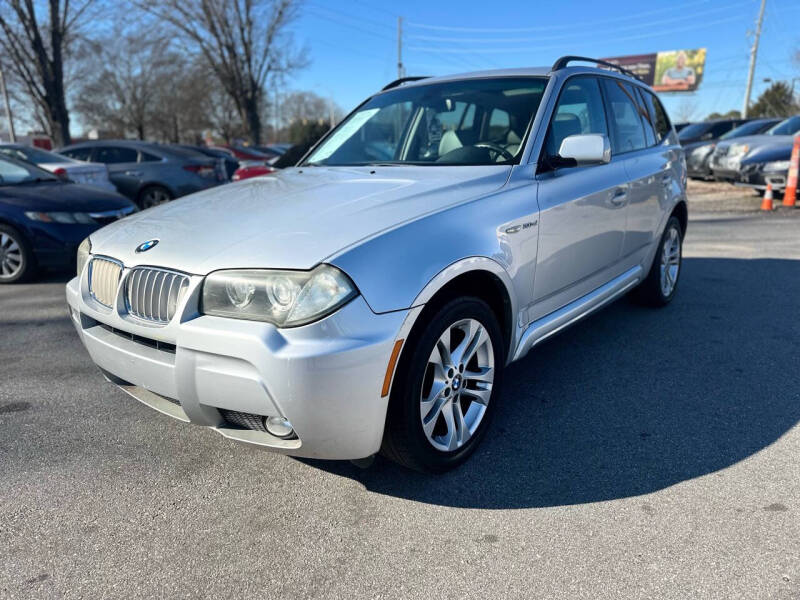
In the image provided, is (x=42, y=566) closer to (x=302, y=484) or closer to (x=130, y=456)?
(x=130, y=456)

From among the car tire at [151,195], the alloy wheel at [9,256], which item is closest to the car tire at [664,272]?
the alloy wheel at [9,256]

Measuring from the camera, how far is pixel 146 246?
2.49 meters

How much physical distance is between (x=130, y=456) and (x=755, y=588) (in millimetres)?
2580

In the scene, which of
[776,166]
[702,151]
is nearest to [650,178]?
[776,166]

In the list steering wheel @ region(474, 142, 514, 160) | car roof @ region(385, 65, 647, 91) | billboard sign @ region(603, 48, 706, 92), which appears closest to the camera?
steering wheel @ region(474, 142, 514, 160)

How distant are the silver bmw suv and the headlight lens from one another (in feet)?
30.7

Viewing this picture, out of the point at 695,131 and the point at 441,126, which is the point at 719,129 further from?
the point at 441,126

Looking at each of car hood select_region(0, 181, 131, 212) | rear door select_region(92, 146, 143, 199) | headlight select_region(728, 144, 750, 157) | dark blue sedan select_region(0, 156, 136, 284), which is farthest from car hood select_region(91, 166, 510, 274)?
headlight select_region(728, 144, 750, 157)

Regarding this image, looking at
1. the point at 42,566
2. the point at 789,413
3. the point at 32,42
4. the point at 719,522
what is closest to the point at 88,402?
the point at 42,566

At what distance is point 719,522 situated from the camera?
226 cm

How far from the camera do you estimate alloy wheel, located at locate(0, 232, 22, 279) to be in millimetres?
6129

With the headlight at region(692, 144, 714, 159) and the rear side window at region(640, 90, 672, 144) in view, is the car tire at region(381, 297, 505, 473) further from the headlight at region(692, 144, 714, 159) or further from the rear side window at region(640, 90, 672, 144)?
the headlight at region(692, 144, 714, 159)

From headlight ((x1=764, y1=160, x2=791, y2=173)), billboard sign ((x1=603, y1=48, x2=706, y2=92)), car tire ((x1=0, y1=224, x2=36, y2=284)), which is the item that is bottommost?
car tire ((x1=0, y1=224, x2=36, y2=284))

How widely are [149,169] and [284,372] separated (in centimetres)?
989
